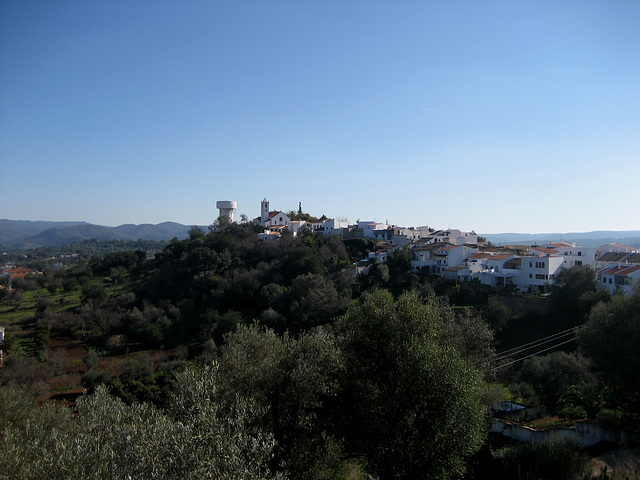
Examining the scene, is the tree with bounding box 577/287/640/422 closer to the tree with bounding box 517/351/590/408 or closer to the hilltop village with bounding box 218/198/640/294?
the tree with bounding box 517/351/590/408

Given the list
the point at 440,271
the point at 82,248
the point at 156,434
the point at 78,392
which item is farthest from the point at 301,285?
the point at 82,248

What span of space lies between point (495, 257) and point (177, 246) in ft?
126

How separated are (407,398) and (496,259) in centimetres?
2964

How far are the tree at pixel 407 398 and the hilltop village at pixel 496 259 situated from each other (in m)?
21.2

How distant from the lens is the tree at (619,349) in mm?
14367

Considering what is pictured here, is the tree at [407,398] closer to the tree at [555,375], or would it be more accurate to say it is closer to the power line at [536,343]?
the tree at [555,375]

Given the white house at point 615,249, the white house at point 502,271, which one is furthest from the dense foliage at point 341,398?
the white house at point 615,249

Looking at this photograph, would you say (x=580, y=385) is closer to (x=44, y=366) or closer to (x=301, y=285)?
(x=301, y=285)

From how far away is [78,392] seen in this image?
2800 cm

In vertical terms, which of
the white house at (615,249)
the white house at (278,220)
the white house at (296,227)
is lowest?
the white house at (615,249)

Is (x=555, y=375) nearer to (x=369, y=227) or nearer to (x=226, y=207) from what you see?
(x=369, y=227)

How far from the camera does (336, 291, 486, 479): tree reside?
11133mm

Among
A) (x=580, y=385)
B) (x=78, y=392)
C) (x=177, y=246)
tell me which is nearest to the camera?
(x=580, y=385)

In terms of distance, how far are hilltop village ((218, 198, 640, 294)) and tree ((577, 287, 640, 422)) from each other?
44.1ft
